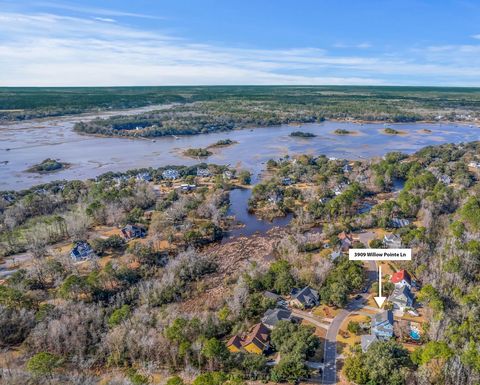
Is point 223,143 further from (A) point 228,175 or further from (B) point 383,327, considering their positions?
(B) point 383,327

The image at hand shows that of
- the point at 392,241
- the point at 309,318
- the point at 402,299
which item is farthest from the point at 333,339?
the point at 392,241

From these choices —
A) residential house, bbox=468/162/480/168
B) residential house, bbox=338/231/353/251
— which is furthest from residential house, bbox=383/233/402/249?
residential house, bbox=468/162/480/168

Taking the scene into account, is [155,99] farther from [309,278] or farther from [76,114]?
[309,278]

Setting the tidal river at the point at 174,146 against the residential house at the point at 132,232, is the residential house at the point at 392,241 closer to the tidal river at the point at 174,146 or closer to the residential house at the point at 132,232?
the residential house at the point at 132,232

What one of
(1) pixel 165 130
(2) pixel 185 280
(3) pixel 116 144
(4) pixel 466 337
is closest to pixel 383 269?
(4) pixel 466 337

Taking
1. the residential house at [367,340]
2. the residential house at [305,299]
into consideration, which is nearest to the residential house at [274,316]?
the residential house at [305,299]

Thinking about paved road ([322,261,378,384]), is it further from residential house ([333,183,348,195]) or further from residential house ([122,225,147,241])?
Result: residential house ([122,225,147,241])
